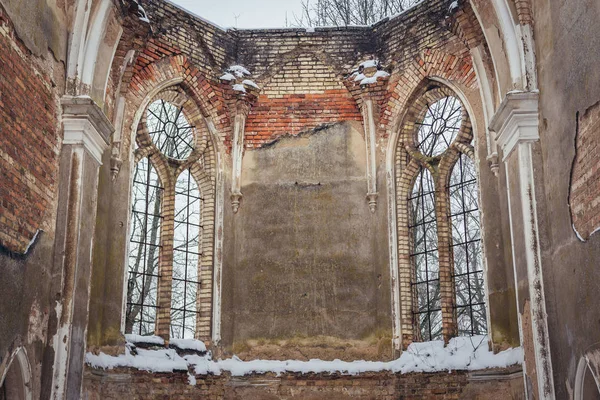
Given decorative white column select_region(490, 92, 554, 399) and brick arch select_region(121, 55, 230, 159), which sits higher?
brick arch select_region(121, 55, 230, 159)

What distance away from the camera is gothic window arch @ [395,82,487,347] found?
11023 millimetres

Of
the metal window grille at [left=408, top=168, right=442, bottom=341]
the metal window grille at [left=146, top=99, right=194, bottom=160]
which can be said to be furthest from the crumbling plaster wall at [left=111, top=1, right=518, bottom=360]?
the metal window grille at [left=146, top=99, right=194, bottom=160]

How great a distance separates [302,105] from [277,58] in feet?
2.94

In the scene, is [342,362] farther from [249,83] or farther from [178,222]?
[249,83]

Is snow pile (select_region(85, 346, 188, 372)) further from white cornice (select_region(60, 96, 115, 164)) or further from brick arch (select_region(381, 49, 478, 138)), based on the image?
brick arch (select_region(381, 49, 478, 138))

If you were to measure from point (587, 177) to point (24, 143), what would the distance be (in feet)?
17.8

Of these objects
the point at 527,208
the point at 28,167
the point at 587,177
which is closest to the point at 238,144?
the point at 28,167

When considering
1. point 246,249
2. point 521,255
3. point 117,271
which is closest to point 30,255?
point 117,271

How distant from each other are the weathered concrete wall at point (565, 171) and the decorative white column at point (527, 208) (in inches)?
3.1

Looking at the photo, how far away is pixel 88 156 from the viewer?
9016 mm

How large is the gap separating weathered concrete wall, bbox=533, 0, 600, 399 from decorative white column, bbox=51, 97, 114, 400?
4.98 meters

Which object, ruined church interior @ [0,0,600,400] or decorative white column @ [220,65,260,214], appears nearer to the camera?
ruined church interior @ [0,0,600,400]

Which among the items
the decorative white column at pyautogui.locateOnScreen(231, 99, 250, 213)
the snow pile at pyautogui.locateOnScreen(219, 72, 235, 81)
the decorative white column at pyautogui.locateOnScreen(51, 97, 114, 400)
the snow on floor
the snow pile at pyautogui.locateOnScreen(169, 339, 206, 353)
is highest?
the snow pile at pyautogui.locateOnScreen(219, 72, 235, 81)

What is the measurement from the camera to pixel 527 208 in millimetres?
8344
